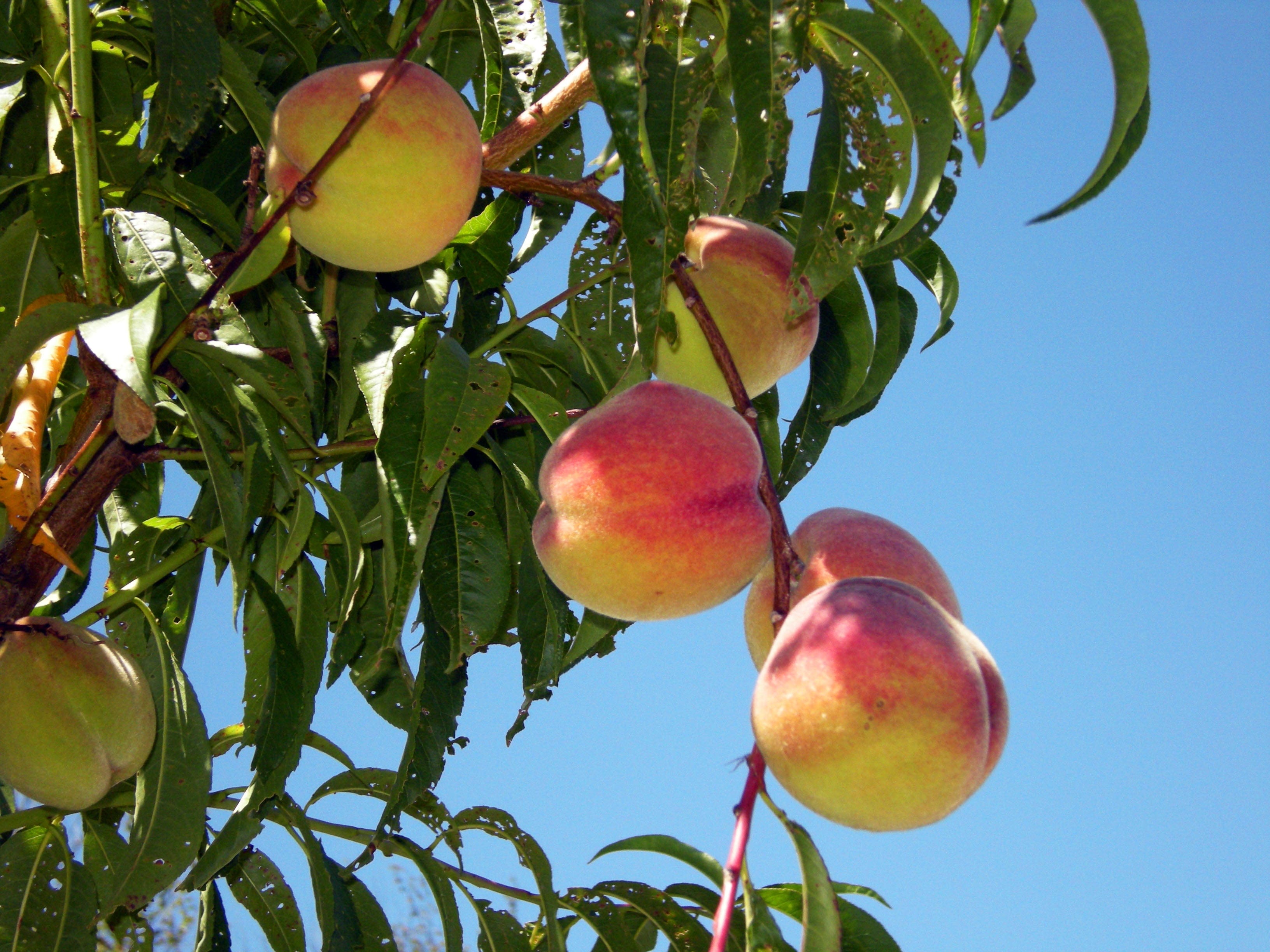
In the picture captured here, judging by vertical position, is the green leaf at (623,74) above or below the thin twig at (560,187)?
below

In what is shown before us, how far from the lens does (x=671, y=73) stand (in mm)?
1093

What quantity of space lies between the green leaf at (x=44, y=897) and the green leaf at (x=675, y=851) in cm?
85

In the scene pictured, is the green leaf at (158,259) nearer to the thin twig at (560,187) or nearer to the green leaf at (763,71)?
the thin twig at (560,187)

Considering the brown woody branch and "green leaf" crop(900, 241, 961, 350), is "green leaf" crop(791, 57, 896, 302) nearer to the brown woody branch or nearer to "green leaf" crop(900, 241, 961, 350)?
the brown woody branch

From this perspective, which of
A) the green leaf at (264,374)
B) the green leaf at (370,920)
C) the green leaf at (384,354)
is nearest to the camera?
the green leaf at (264,374)

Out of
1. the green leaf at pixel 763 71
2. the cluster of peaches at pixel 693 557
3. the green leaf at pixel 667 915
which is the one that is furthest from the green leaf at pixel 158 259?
the green leaf at pixel 667 915

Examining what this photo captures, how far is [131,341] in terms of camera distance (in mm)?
1011

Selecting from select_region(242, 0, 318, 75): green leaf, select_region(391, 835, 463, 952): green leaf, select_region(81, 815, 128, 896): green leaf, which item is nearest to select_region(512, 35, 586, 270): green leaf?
select_region(242, 0, 318, 75): green leaf

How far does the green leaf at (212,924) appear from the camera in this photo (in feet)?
6.07

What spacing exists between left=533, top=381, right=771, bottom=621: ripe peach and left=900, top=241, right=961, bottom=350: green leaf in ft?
1.83

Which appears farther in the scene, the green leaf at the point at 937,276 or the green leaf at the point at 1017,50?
the green leaf at the point at 937,276

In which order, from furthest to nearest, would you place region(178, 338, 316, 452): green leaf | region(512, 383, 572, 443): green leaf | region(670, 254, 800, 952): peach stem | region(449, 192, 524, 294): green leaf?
region(449, 192, 524, 294): green leaf, region(512, 383, 572, 443): green leaf, region(178, 338, 316, 452): green leaf, region(670, 254, 800, 952): peach stem

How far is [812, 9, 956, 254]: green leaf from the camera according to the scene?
1.10m

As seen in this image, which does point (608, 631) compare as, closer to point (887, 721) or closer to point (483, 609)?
point (483, 609)
